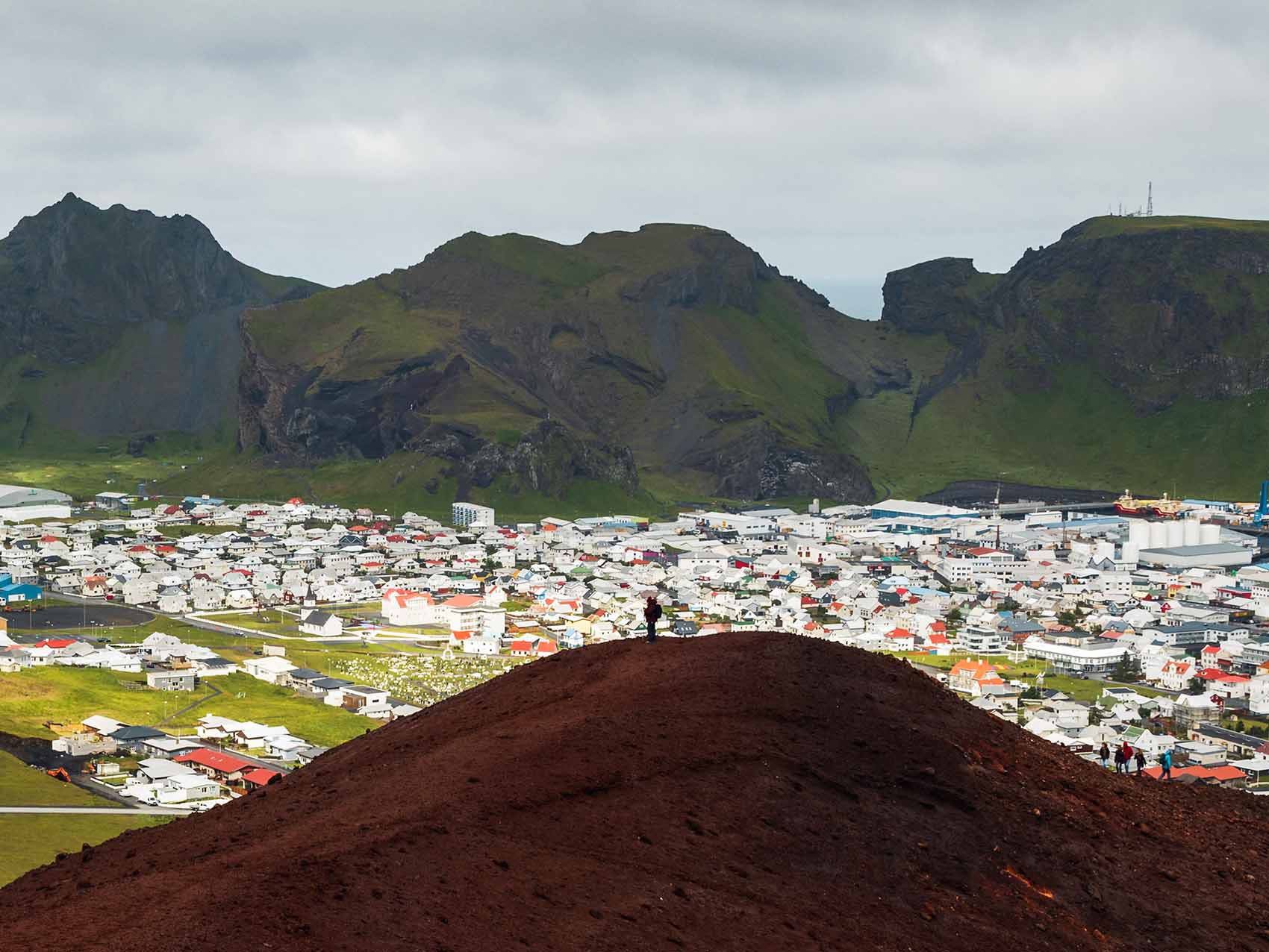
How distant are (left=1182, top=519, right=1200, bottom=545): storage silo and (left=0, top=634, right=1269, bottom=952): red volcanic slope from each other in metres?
121

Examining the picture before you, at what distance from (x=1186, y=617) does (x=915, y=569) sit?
28.3m

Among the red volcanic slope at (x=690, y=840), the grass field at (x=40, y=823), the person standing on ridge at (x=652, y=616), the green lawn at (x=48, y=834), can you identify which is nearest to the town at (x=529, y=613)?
the grass field at (x=40, y=823)

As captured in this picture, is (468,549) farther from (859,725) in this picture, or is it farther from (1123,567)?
(859,725)

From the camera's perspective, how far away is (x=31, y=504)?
511ft

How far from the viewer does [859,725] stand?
20.9 m

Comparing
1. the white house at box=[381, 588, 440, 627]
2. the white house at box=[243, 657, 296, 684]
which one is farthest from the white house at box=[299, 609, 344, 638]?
the white house at box=[243, 657, 296, 684]

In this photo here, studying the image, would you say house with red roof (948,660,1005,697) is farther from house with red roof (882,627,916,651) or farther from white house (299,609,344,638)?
white house (299,609,344,638)

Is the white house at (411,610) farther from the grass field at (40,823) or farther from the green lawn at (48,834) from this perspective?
the green lawn at (48,834)

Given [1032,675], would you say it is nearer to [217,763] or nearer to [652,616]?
[217,763]

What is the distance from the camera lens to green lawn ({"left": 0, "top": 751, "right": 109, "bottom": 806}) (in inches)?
1823

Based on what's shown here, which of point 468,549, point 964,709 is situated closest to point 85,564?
point 468,549

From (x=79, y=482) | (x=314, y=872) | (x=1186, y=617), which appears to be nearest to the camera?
(x=314, y=872)

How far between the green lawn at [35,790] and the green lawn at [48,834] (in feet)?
5.89

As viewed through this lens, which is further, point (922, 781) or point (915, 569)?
point (915, 569)
